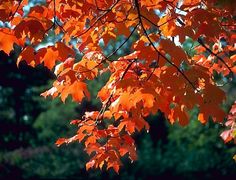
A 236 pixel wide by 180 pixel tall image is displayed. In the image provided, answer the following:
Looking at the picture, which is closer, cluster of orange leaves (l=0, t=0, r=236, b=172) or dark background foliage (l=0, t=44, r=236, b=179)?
cluster of orange leaves (l=0, t=0, r=236, b=172)

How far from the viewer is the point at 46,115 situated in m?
9.91

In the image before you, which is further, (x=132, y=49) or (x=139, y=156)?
(x=139, y=156)

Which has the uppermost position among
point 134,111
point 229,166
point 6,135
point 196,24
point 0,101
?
point 0,101

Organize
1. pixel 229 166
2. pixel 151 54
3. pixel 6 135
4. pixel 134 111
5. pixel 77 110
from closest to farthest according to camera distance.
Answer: pixel 151 54
pixel 134 111
pixel 229 166
pixel 77 110
pixel 6 135

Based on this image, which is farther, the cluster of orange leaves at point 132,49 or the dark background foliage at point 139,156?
the dark background foliage at point 139,156

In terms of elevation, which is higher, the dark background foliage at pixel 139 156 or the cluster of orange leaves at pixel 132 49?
the dark background foliage at pixel 139 156

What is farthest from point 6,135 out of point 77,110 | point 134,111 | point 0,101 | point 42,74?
point 134,111

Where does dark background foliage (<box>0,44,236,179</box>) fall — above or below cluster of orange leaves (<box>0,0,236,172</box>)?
above

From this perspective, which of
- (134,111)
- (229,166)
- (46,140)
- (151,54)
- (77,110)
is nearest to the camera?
(151,54)

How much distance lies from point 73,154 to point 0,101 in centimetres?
361

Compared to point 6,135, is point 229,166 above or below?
below

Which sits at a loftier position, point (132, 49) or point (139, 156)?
point (139, 156)

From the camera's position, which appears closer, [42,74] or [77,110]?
[77,110]

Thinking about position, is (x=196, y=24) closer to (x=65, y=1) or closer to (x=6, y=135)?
(x=65, y=1)
